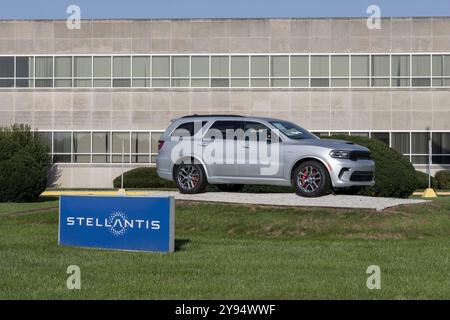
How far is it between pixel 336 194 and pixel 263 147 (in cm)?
Result: 242

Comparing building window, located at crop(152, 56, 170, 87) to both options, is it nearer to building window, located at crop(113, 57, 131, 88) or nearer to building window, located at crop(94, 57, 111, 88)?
building window, located at crop(113, 57, 131, 88)

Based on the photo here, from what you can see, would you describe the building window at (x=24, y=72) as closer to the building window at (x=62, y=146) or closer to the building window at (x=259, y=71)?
the building window at (x=62, y=146)

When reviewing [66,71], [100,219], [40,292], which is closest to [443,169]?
[66,71]

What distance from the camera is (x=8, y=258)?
43.2 ft

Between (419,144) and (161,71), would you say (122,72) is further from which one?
(419,144)

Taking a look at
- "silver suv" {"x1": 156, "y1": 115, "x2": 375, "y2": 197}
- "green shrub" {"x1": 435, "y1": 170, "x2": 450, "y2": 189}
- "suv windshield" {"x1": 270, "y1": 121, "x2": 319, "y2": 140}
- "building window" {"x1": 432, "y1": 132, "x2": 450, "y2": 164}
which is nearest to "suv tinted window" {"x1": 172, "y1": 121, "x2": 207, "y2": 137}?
"silver suv" {"x1": 156, "y1": 115, "x2": 375, "y2": 197}

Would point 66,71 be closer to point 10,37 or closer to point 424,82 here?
point 10,37

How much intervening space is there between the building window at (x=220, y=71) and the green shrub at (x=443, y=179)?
11396mm

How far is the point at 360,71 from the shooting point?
4322 centimetres

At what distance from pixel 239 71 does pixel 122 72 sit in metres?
5.97

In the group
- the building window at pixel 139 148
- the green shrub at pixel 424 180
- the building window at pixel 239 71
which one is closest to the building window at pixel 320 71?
the building window at pixel 239 71

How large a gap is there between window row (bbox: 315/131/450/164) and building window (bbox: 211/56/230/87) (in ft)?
17.8

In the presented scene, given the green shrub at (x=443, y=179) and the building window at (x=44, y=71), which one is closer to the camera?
the green shrub at (x=443, y=179)

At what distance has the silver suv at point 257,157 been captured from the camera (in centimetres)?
1791
